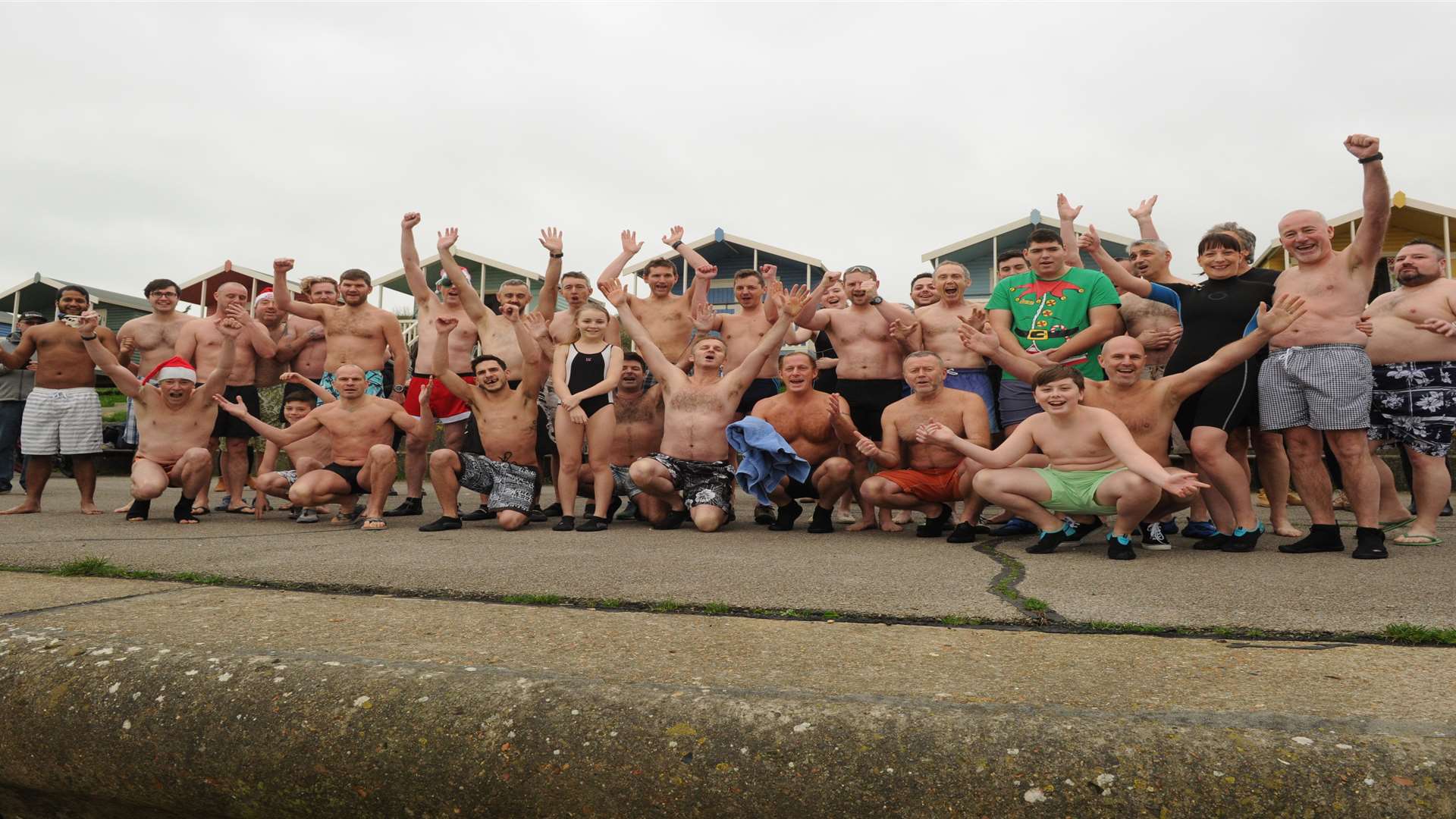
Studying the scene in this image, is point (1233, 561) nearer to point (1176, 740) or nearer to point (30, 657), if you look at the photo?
point (1176, 740)

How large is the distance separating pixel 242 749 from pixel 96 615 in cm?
100

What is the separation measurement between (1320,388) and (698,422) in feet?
11.3

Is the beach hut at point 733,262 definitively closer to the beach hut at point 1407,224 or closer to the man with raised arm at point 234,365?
the beach hut at point 1407,224

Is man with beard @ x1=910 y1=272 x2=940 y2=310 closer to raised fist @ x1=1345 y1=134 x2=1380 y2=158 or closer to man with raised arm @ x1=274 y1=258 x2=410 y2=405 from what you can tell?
raised fist @ x1=1345 y1=134 x2=1380 y2=158

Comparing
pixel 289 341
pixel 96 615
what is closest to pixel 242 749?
pixel 96 615

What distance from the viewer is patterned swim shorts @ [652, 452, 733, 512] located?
5.67 meters

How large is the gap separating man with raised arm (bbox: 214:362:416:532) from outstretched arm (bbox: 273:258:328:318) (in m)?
1.07

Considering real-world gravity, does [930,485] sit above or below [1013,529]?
above

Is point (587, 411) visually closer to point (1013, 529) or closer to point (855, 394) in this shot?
point (855, 394)

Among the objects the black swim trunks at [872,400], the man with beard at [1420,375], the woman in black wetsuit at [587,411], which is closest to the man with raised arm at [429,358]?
the woman in black wetsuit at [587,411]

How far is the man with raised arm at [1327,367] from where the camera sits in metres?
4.18

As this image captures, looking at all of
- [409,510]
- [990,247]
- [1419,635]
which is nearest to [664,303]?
[409,510]

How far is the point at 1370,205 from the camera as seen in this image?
420cm

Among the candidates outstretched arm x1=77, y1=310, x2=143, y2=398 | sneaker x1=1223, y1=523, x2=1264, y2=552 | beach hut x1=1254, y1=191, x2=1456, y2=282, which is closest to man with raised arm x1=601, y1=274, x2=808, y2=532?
sneaker x1=1223, y1=523, x2=1264, y2=552
